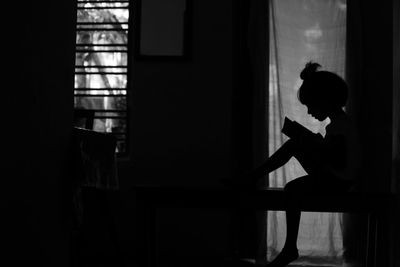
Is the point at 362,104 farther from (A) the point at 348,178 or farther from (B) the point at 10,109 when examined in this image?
(B) the point at 10,109

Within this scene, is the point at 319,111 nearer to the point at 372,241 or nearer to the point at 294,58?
the point at 372,241

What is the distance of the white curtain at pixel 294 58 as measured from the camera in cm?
333

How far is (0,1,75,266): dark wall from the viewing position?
1.51 metres

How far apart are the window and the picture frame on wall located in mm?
114

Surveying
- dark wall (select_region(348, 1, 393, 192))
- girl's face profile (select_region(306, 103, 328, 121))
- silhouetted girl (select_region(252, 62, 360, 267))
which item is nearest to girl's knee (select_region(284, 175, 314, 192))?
silhouetted girl (select_region(252, 62, 360, 267))

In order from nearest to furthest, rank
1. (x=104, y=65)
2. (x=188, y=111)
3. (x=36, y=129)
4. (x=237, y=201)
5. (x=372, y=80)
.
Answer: (x=36, y=129), (x=237, y=201), (x=372, y=80), (x=188, y=111), (x=104, y=65)

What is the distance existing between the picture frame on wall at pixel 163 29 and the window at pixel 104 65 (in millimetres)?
114

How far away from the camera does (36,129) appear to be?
172 cm

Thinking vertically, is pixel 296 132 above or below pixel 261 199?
above

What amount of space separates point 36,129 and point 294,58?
2018mm

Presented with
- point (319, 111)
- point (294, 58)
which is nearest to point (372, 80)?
point (294, 58)

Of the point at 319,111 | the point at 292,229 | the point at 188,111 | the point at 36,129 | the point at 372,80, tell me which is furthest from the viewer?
the point at 188,111

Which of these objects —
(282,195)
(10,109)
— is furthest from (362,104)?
(10,109)

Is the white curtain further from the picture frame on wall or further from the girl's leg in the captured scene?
the girl's leg
